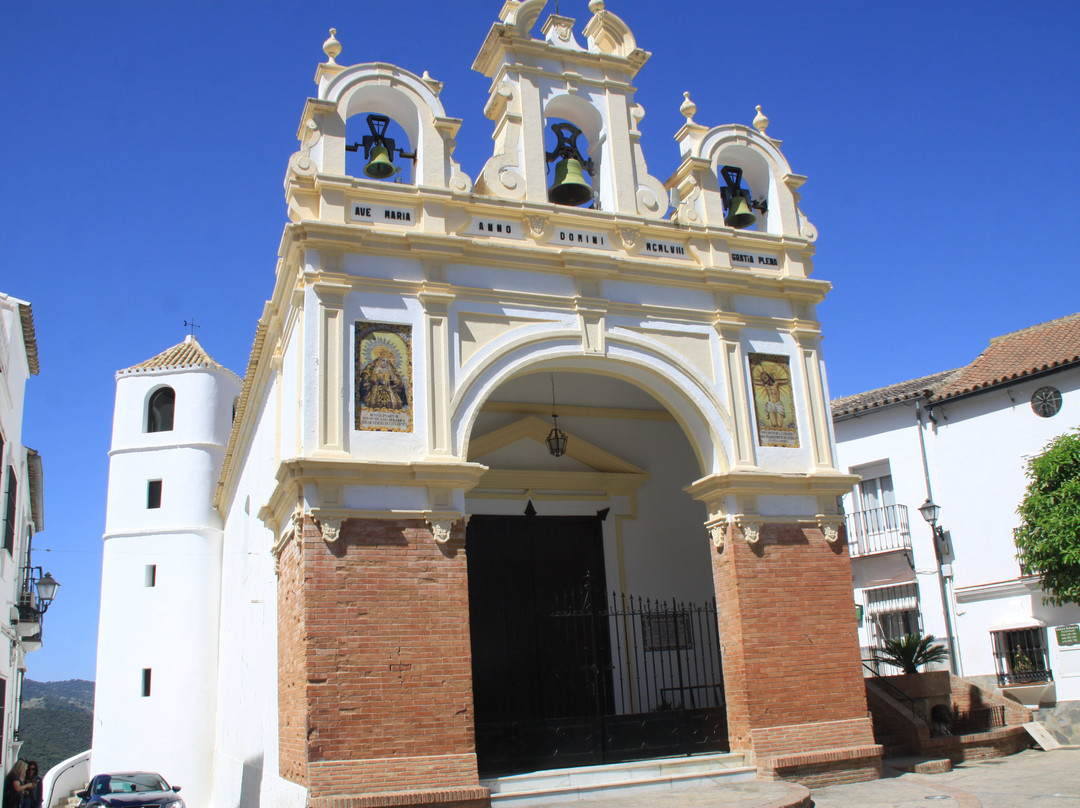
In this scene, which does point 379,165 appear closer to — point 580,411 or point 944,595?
point 580,411

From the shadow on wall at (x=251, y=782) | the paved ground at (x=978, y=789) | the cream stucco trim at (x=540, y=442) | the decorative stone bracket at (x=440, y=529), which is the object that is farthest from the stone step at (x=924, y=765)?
the shadow on wall at (x=251, y=782)

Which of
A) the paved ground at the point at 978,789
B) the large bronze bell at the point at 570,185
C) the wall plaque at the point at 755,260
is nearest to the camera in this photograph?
the paved ground at the point at 978,789

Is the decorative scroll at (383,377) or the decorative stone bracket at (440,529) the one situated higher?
the decorative scroll at (383,377)

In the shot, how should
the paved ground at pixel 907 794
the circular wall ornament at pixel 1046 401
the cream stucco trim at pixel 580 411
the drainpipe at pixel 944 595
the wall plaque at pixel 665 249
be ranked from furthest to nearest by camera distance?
the drainpipe at pixel 944 595 → the circular wall ornament at pixel 1046 401 → the cream stucco trim at pixel 580 411 → the wall plaque at pixel 665 249 → the paved ground at pixel 907 794

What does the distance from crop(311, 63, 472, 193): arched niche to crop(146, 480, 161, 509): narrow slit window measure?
44.0 ft

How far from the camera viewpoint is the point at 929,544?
19719mm

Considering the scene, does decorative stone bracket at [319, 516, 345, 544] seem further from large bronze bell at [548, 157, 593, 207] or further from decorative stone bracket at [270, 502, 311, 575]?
large bronze bell at [548, 157, 593, 207]

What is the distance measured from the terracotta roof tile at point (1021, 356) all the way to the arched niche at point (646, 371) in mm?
9246

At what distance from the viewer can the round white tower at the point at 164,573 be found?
2019cm

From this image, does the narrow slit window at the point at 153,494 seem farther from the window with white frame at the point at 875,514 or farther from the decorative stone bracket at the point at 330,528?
the window with white frame at the point at 875,514

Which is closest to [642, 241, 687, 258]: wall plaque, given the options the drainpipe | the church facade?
the church facade

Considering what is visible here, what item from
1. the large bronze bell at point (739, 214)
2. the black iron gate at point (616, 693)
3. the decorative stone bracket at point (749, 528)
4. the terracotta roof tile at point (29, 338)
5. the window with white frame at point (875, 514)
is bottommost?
the black iron gate at point (616, 693)

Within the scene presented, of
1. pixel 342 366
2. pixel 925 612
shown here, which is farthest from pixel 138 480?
pixel 925 612

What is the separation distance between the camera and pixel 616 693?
47.7 feet
